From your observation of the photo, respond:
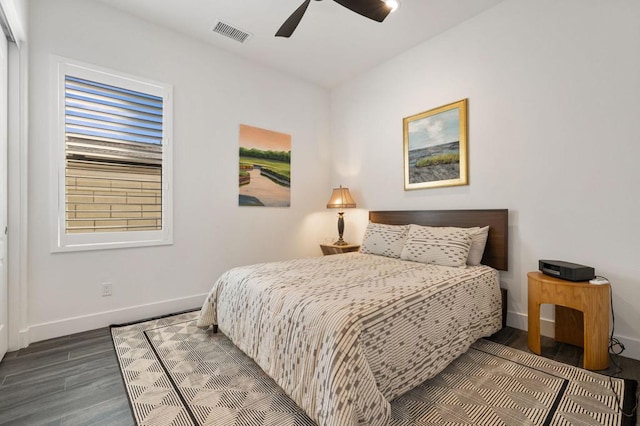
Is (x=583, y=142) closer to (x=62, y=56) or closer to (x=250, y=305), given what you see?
(x=250, y=305)

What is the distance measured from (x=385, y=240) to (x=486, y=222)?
97cm

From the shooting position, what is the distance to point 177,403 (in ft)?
5.15

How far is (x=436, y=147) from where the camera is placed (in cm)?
313

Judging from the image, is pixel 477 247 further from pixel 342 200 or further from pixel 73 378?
pixel 73 378

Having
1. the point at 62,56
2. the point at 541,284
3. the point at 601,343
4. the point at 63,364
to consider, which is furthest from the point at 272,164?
the point at 601,343

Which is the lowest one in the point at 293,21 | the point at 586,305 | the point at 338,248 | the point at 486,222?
the point at 586,305

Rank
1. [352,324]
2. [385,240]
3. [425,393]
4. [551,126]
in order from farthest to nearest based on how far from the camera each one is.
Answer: [385,240], [551,126], [425,393], [352,324]

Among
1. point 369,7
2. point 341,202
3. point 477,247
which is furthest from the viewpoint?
point 341,202

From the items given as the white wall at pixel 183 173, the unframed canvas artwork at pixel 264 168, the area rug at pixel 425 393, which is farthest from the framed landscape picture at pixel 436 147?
the area rug at pixel 425 393

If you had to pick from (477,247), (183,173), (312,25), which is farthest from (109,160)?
(477,247)

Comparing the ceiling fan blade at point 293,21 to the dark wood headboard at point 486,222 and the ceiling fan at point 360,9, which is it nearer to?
the ceiling fan at point 360,9

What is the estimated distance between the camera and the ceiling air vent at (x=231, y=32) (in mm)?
2948

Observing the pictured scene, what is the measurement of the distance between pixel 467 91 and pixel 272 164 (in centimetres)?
231

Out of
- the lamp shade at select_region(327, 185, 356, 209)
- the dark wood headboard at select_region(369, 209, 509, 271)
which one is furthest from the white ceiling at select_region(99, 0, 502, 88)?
the dark wood headboard at select_region(369, 209, 509, 271)
